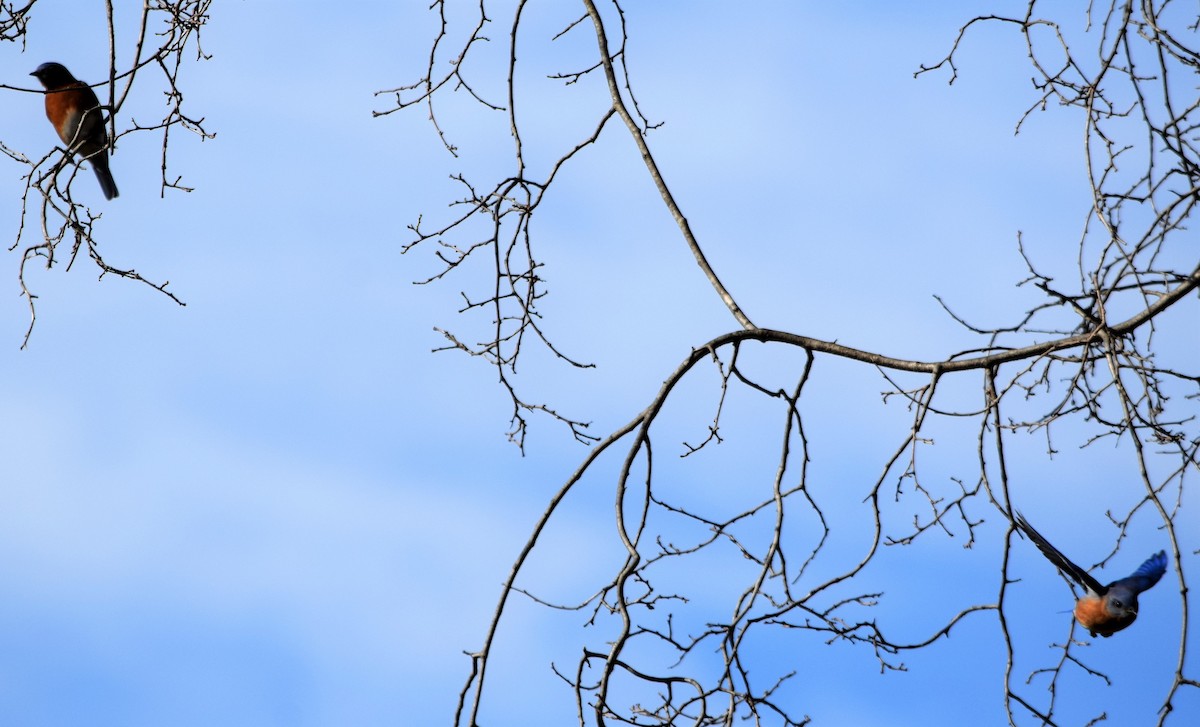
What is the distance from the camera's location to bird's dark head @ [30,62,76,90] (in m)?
5.18

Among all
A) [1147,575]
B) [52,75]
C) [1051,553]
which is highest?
[52,75]

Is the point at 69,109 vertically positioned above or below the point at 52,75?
below

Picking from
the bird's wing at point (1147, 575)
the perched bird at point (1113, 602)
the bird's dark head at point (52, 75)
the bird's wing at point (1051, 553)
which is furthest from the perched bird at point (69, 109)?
the bird's wing at point (1147, 575)

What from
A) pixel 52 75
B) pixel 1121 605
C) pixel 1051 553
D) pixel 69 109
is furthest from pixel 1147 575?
pixel 52 75

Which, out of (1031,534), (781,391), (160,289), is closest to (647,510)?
(781,391)

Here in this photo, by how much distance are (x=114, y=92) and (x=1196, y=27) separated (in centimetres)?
296

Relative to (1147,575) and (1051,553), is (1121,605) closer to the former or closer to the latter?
(1147,575)

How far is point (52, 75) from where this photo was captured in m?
5.22

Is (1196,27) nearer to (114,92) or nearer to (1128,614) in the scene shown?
(1128,614)

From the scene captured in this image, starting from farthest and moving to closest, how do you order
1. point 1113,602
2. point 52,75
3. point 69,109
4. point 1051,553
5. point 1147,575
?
point 52,75
point 69,109
point 1147,575
point 1113,602
point 1051,553

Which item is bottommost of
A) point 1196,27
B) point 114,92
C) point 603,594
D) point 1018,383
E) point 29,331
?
point 603,594

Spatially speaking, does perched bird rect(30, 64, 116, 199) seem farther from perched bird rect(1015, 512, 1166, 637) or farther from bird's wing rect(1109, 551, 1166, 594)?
bird's wing rect(1109, 551, 1166, 594)

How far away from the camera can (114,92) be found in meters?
2.79

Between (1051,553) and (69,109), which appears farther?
(69,109)
